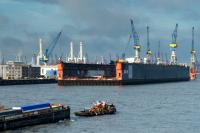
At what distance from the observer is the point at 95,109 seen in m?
79.2

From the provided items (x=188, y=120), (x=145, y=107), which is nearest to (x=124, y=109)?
(x=145, y=107)

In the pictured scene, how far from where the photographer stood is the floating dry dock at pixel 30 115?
62.4 metres

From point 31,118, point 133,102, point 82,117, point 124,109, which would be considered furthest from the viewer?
point 133,102

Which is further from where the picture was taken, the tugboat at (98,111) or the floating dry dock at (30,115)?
the tugboat at (98,111)

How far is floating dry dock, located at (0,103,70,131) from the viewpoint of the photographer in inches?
2456

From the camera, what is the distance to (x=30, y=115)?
66.3 meters

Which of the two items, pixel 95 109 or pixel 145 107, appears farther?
pixel 145 107

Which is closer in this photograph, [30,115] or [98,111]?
[30,115]

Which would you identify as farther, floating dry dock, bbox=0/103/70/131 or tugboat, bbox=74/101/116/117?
tugboat, bbox=74/101/116/117

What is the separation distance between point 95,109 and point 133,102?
1069 inches

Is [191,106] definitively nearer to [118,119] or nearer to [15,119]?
[118,119]

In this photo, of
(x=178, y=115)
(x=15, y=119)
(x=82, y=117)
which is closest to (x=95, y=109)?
(x=82, y=117)

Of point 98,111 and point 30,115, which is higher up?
point 30,115

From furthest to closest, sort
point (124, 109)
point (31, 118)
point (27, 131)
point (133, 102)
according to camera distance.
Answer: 1. point (133, 102)
2. point (124, 109)
3. point (31, 118)
4. point (27, 131)
